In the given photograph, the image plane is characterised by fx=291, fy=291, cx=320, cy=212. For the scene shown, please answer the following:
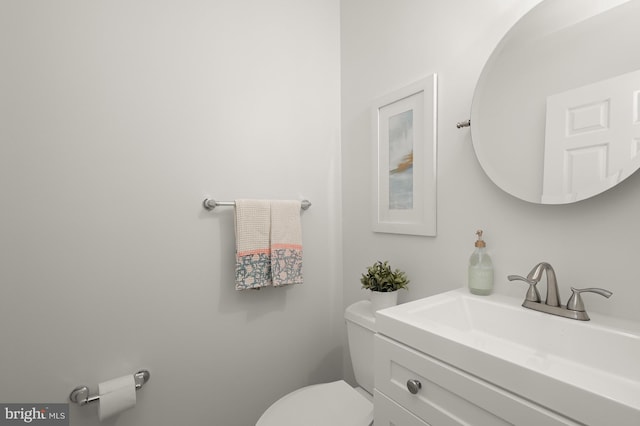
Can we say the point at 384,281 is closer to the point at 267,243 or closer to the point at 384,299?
the point at 384,299

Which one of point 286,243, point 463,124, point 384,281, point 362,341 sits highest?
point 463,124

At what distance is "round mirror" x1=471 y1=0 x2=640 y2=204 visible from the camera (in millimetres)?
696

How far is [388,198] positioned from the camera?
1.32 m

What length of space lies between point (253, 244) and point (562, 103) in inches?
45.1

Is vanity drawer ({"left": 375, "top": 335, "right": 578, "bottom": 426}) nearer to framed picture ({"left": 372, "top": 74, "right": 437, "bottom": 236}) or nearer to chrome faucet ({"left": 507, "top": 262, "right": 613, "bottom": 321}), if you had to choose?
chrome faucet ({"left": 507, "top": 262, "right": 613, "bottom": 321})

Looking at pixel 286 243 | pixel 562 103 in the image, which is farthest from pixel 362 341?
pixel 562 103

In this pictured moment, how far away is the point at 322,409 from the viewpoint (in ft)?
3.46

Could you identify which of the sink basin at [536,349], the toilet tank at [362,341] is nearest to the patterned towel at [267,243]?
the toilet tank at [362,341]

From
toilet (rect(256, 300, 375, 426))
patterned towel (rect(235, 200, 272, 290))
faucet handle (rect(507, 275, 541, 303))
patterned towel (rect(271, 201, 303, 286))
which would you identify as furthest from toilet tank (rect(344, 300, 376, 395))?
faucet handle (rect(507, 275, 541, 303))

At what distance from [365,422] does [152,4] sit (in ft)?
5.60

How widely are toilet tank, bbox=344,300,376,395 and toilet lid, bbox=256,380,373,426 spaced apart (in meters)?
0.07

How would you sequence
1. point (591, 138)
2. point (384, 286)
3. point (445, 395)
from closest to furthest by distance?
1. point (445, 395)
2. point (591, 138)
3. point (384, 286)

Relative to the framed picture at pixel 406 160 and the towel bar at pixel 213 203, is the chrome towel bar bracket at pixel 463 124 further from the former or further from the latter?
the towel bar at pixel 213 203

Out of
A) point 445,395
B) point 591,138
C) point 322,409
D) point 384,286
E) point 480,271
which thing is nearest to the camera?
point 445,395
